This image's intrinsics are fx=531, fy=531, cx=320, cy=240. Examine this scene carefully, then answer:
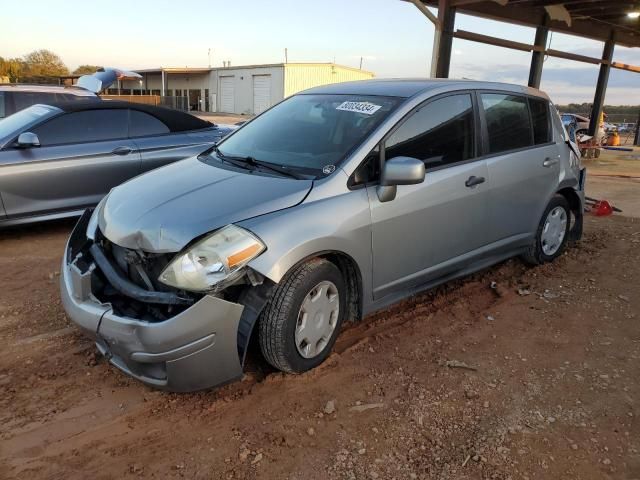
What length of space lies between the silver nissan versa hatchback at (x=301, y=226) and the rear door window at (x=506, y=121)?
2 cm

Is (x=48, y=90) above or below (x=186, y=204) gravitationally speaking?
above

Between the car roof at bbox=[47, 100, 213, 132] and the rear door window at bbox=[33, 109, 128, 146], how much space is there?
6cm

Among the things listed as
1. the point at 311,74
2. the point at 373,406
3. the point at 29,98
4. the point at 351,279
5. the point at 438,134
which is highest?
the point at 311,74

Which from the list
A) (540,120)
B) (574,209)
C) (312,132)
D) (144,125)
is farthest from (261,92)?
(312,132)

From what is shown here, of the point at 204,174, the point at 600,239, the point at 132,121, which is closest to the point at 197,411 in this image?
the point at 204,174

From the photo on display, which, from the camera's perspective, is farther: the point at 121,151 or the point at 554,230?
the point at 121,151

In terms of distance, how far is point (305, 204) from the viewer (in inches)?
116

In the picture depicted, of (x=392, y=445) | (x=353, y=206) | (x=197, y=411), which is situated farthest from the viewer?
(x=353, y=206)

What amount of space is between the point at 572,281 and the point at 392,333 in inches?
83.2

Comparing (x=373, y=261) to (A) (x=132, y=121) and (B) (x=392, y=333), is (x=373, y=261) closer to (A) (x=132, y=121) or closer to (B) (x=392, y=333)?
(B) (x=392, y=333)

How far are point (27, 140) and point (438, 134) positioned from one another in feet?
13.3

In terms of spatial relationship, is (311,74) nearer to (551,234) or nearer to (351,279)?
(551,234)

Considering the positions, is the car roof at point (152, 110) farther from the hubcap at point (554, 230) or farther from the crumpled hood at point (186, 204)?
the hubcap at point (554, 230)

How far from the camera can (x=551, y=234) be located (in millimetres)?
5035
